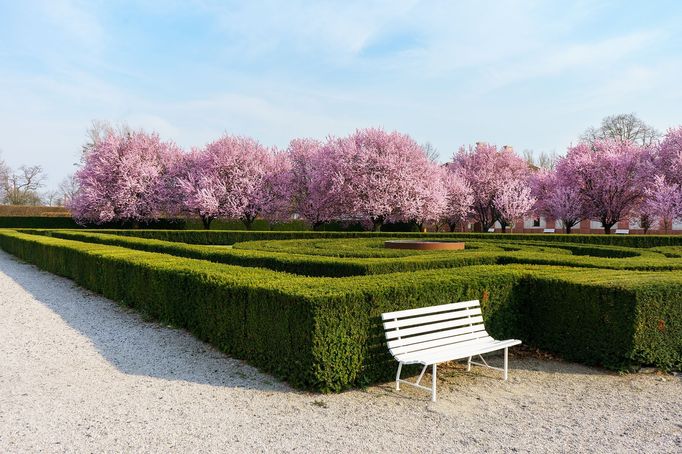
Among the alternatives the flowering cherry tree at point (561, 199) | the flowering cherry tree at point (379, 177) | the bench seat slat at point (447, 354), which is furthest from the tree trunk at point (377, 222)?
the bench seat slat at point (447, 354)

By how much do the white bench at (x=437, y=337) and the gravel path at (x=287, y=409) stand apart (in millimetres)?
365

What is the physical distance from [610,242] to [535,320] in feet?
52.8

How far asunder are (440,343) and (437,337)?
2.7 inches

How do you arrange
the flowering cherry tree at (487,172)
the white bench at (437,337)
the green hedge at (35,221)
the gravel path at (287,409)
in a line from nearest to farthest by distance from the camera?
the gravel path at (287,409) < the white bench at (437,337) < the flowering cherry tree at (487,172) < the green hedge at (35,221)

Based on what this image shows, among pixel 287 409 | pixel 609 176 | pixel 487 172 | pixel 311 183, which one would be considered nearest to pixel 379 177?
pixel 311 183

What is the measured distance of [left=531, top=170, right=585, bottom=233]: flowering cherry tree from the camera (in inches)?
1335

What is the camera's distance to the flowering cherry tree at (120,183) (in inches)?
1367

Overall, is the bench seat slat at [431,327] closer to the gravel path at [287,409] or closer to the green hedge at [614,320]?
the gravel path at [287,409]

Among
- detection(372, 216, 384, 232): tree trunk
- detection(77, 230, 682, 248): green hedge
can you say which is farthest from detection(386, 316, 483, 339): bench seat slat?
detection(372, 216, 384, 232): tree trunk

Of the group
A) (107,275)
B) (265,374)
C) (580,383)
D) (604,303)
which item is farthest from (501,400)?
(107,275)

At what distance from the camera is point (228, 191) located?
3559 centimetres

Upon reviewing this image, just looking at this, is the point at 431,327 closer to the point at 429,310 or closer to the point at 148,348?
the point at 429,310

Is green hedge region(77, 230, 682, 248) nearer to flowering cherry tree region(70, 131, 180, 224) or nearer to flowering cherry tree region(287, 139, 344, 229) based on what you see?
flowering cherry tree region(287, 139, 344, 229)

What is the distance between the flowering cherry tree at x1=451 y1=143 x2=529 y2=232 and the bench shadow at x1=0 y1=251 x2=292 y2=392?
32.1 meters
